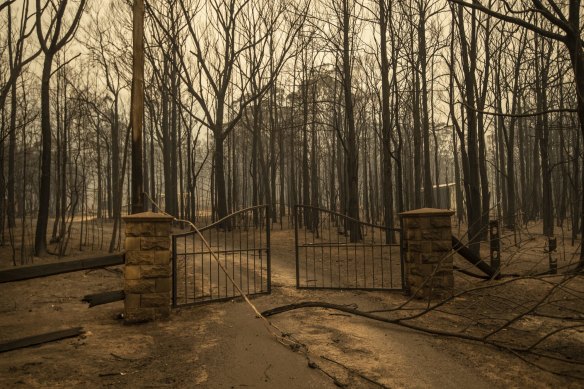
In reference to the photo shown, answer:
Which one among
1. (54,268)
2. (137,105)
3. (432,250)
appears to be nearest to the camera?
(54,268)

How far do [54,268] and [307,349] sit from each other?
10.9 feet

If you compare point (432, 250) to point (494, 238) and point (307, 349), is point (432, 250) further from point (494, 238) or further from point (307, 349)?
point (307, 349)

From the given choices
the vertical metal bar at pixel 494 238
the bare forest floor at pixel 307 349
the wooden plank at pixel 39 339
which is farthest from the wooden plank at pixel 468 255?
the wooden plank at pixel 39 339

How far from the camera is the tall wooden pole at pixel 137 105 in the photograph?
718cm

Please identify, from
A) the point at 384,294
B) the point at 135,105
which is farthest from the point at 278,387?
the point at 135,105

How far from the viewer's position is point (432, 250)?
21.8 feet

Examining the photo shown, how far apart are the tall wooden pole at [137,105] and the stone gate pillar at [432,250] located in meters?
4.96

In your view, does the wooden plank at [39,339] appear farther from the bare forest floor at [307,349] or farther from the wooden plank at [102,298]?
the wooden plank at [102,298]

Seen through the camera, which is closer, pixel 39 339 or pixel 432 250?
pixel 39 339

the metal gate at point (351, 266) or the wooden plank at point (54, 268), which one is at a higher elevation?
the wooden plank at point (54, 268)

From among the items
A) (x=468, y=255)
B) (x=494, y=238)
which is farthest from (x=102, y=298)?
(x=494, y=238)

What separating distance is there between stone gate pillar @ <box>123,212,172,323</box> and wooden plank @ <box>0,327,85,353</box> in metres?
0.70

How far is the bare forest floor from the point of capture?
12.5 ft

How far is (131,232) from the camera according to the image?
5664mm
